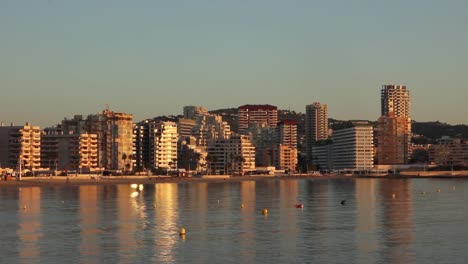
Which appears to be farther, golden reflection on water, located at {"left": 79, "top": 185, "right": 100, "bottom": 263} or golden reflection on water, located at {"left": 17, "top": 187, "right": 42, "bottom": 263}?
golden reflection on water, located at {"left": 79, "top": 185, "right": 100, "bottom": 263}

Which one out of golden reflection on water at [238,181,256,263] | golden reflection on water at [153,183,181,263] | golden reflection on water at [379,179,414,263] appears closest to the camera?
golden reflection on water at [379,179,414,263]

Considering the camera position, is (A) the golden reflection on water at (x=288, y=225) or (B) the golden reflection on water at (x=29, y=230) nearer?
(B) the golden reflection on water at (x=29, y=230)

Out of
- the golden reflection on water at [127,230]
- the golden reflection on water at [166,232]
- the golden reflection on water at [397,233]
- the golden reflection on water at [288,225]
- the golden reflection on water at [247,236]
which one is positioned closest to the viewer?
the golden reflection on water at [397,233]

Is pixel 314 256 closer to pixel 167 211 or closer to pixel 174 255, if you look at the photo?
pixel 174 255

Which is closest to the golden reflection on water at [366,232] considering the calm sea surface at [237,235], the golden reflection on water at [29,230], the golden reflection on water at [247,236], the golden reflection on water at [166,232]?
the calm sea surface at [237,235]

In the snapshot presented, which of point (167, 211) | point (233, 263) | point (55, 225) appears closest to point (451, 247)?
point (233, 263)

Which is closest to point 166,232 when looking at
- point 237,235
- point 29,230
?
point 237,235

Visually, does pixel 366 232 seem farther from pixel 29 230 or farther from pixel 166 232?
pixel 29 230

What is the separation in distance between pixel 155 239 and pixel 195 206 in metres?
39.8

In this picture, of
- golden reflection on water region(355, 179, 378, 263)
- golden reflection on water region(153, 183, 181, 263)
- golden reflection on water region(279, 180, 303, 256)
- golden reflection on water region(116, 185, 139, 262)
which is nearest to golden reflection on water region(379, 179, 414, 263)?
golden reflection on water region(355, 179, 378, 263)

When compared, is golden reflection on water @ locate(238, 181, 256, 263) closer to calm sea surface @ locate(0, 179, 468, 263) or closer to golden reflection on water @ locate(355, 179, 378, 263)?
calm sea surface @ locate(0, 179, 468, 263)

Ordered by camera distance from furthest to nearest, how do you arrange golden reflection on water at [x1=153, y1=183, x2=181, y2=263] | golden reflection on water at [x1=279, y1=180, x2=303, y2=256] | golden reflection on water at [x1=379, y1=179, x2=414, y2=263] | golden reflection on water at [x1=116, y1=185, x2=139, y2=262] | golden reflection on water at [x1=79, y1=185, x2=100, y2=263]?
golden reflection on water at [x1=279, y1=180, x2=303, y2=256], golden reflection on water at [x1=79, y1=185, x2=100, y2=263], golden reflection on water at [x1=116, y1=185, x2=139, y2=262], golden reflection on water at [x1=153, y1=183, x2=181, y2=263], golden reflection on water at [x1=379, y1=179, x2=414, y2=263]

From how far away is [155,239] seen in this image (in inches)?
2331

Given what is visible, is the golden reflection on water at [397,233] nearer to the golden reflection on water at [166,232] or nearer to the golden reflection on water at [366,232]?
the golden reflection on water at [366,232]
